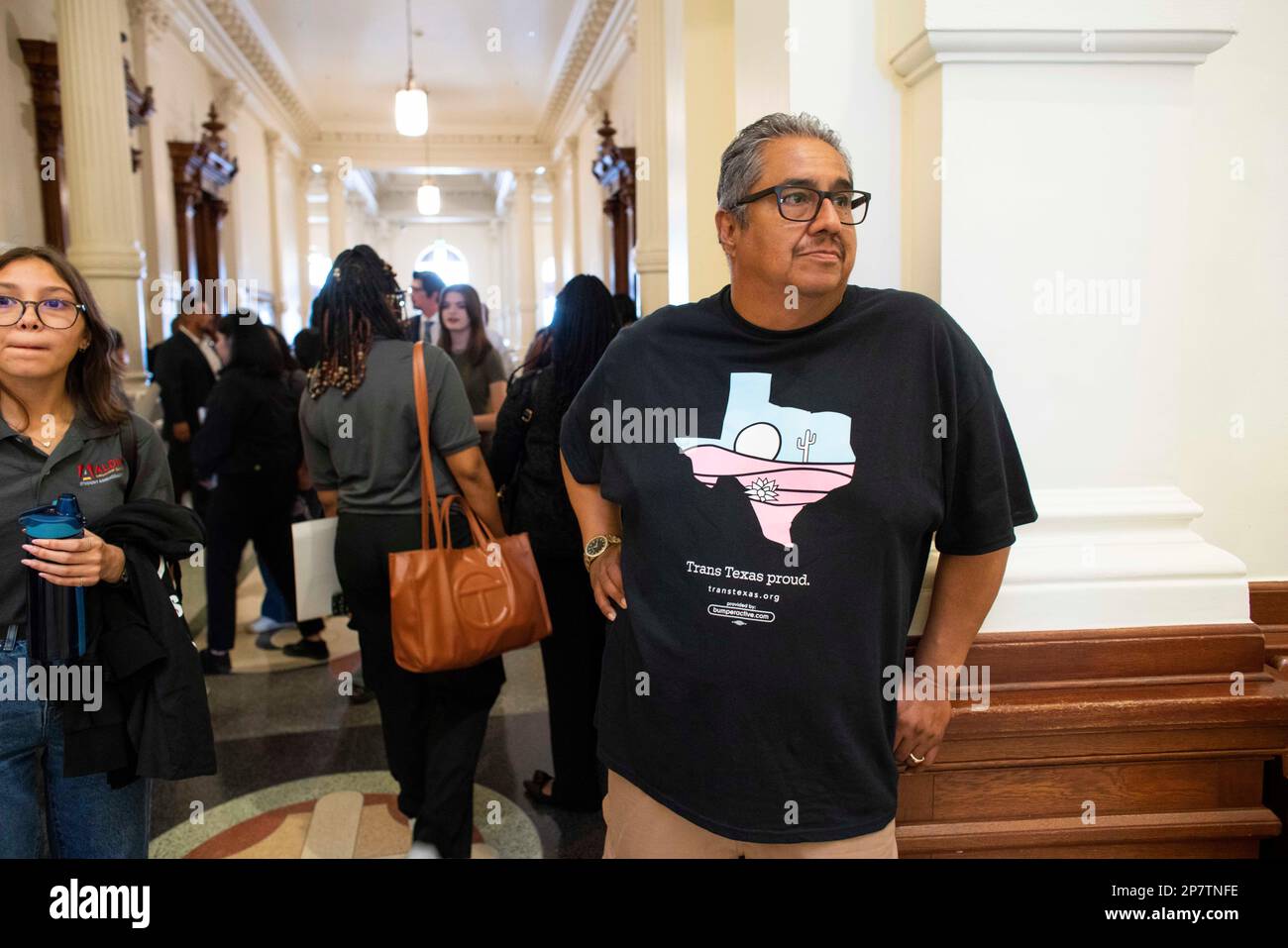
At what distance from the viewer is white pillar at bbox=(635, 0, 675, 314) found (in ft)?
22.6

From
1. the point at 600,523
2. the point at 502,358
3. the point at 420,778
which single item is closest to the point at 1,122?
the point at 502,358

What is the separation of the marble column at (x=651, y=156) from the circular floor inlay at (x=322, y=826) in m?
4.01

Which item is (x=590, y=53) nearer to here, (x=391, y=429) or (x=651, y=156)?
(x=651, y=156)

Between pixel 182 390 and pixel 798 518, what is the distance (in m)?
5.61

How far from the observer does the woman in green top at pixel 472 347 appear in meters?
4.59

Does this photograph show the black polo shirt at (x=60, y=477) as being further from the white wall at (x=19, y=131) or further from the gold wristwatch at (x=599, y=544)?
the white wall at (x=19, y=131)

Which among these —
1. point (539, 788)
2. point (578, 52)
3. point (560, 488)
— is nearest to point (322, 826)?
point (539, 788)

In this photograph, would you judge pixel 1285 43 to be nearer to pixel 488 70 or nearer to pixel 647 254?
pixel 647 254

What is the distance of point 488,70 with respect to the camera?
1489 centimetres

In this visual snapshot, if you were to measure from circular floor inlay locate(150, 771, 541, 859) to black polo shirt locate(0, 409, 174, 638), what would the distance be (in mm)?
1524

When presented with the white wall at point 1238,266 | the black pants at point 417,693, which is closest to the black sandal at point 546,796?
the black pants at point 417,693

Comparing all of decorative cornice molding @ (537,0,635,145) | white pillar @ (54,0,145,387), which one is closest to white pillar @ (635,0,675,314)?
decorative cornice molding @ (537,0,635,145)

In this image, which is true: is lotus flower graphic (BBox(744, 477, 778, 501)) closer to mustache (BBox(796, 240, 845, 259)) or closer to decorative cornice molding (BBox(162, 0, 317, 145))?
mustache (BBox(796, 240, 845, 259))

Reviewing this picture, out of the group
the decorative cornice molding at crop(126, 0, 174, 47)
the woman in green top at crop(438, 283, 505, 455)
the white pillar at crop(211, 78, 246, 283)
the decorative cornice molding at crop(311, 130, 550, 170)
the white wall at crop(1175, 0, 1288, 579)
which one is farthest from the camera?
the decorative cornice molding at crop(311, 130, 550, 170)
